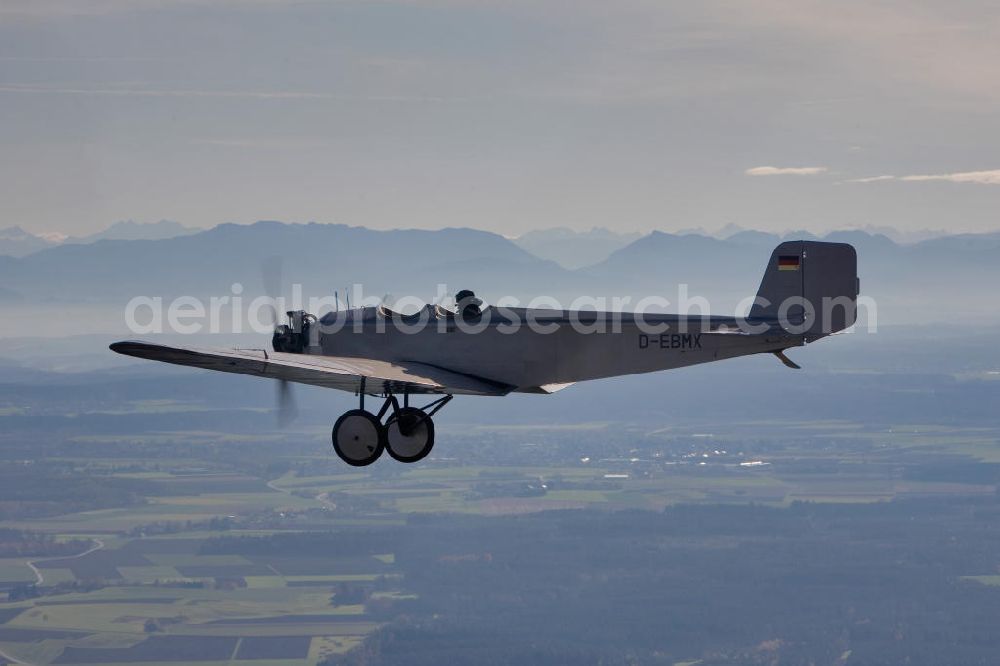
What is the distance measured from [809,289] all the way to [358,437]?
11057 millimetres

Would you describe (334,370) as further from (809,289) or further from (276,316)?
(809,289)

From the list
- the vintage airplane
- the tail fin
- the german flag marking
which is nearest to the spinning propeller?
the vintage airplane

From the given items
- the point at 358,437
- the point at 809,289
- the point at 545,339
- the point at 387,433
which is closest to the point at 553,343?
the point at 545,339

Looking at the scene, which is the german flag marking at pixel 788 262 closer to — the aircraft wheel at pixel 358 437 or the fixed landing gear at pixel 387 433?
the fixed landing gear at pixel 387 433

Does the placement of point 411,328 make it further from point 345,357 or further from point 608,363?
point 608,363

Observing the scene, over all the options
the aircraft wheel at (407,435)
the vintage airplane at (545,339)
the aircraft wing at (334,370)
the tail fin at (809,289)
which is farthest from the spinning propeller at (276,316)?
the tail fin at (809,289)

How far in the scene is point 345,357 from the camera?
32.6 m

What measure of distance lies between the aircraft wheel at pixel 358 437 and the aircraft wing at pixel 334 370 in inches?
27.1

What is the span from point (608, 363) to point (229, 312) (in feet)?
31.5

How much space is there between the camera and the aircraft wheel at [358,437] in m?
30.0

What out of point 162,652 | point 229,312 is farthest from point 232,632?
point 229,312

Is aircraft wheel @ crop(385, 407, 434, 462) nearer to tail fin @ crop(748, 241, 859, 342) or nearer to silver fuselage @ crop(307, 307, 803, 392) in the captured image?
silver fuselage @ crop(307, 307, 803, 392)

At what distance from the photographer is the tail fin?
3231 centimetres

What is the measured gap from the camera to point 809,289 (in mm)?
32500
